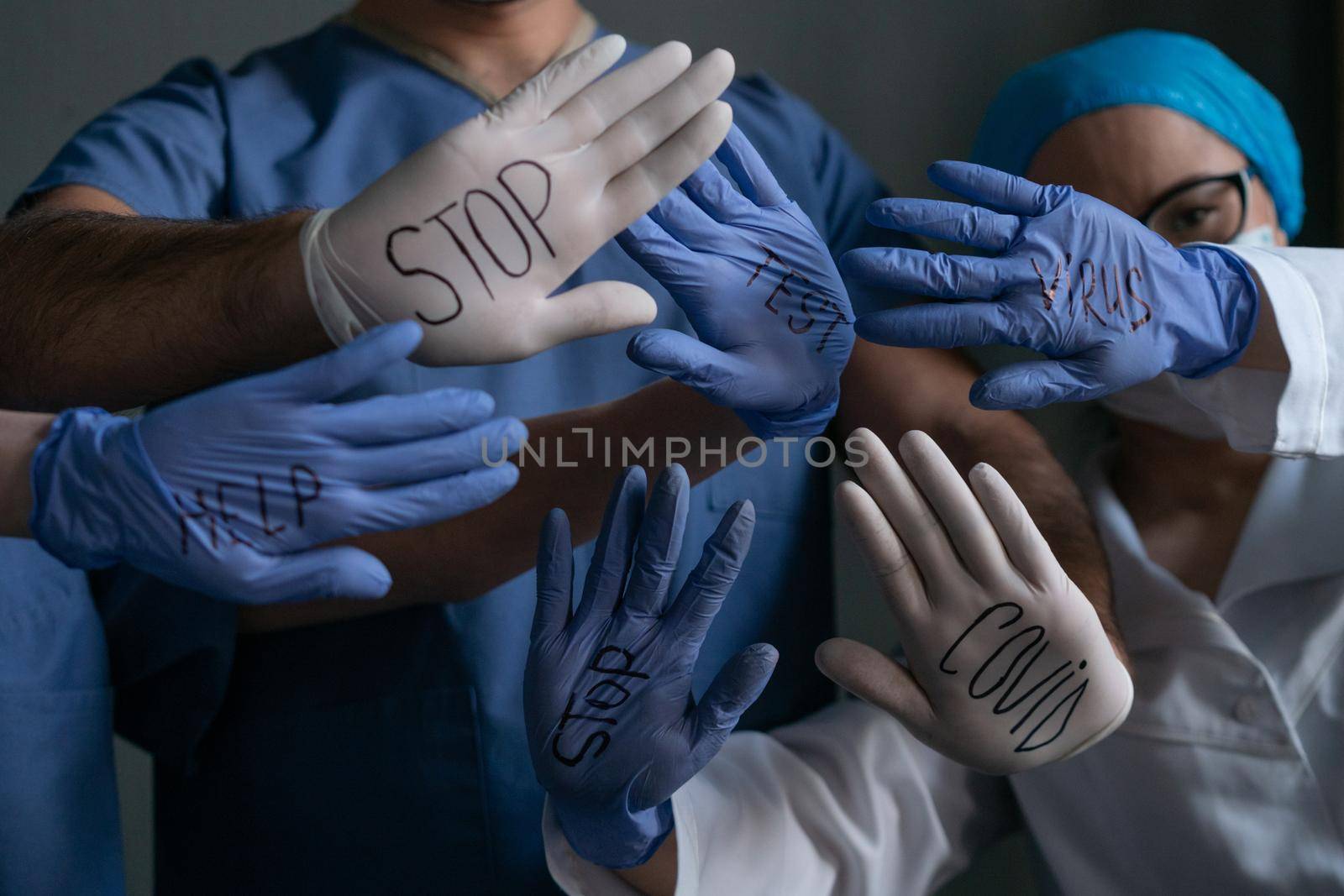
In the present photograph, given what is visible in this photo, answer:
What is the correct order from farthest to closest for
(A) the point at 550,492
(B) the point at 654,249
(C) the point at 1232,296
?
(A) the point at 550,492 → (C) the point at 1232,296 → (B) the point at 654,249

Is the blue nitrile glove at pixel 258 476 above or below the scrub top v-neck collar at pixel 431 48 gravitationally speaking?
below

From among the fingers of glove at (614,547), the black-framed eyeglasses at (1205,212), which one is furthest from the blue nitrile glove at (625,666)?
the black-framed eyeglasses at (1205,212)

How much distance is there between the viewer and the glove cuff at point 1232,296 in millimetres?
850

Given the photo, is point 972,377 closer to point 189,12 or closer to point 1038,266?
point 1038,266

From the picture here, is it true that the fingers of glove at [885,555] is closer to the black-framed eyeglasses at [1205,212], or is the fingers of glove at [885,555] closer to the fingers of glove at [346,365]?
the fingers of glove at [346,365]

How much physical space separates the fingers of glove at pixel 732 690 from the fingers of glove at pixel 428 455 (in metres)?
0.26

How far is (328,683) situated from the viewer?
3.40 ft

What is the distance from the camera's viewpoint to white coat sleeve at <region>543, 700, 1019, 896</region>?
95 cm

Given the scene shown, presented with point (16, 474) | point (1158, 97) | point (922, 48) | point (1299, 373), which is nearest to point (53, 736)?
point (16, 474)

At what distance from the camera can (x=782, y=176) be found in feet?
3.79

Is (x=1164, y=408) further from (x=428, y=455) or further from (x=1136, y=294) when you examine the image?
(x=428, y=455)

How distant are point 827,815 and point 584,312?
0.59 meters

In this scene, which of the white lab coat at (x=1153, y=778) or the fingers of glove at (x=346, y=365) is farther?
the white lab coat at (x=1153, y=778)

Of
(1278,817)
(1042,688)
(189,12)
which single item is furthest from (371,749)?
(189,12)
